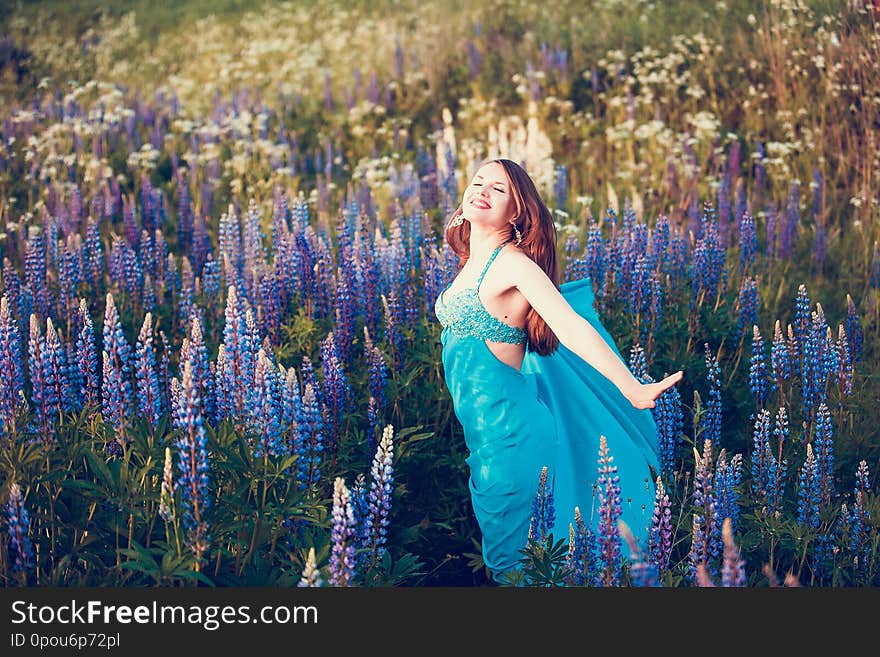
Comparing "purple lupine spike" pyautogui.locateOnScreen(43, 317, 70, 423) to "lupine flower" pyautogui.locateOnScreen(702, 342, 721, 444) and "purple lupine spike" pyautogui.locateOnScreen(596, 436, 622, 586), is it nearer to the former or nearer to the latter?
"purple lupine spike" pyautogui.locateOnScreen(596, 436, 622, 586)

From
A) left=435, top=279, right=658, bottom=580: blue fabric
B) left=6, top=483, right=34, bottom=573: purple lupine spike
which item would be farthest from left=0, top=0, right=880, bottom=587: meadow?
left=435, top=279, right=658, bottom=580: blue fabric

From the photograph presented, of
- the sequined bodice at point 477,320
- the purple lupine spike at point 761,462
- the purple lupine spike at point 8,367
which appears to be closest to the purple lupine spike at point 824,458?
the purple lupine spike at point 761,462

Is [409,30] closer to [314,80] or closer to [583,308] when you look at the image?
[314,80]

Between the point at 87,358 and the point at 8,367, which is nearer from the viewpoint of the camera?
the point at 8,367

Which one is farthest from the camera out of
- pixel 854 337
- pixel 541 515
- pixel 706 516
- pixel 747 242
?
pixel 747 242

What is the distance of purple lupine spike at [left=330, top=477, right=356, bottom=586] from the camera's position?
2613mm

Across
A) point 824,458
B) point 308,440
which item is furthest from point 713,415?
point 308,440

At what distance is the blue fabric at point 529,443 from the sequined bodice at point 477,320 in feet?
0.10

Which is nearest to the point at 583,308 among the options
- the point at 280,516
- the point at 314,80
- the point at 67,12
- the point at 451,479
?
the point at 451,479

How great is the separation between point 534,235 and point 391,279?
1307 mm

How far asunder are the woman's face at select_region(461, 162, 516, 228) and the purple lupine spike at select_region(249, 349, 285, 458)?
3.38 ft

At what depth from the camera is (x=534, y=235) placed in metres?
3.74

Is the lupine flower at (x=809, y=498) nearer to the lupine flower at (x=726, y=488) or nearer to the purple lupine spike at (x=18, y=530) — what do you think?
the lupine flower at (x=726, y=488)

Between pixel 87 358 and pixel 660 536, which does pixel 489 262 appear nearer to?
pixel 660 536
